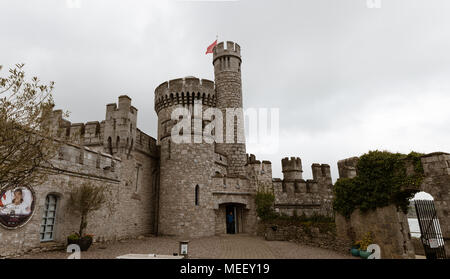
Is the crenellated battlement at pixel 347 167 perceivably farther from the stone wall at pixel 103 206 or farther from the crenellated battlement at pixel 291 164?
the stone wall at pixel 103 206

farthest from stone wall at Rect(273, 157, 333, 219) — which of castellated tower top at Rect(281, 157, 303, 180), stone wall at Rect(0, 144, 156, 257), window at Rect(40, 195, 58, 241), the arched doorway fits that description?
window at Rect(40, 195, 58, 241)

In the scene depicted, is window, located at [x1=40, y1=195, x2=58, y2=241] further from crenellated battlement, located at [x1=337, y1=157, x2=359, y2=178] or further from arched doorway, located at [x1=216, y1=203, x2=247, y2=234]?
crenellated battlement, located at [x1=337, y1=157, x2=359, y2=178]

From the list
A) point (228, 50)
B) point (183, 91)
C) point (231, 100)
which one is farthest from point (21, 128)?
point (228, 50)

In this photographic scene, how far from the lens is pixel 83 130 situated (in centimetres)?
1529

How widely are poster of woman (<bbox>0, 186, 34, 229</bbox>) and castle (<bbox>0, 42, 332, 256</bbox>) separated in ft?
0.85

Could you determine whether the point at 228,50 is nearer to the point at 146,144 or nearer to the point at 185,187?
the point at 146,144

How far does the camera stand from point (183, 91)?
62.5 ft

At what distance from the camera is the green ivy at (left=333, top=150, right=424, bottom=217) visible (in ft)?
28.0

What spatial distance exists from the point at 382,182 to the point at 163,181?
1265 centimetres

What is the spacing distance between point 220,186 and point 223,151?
15.0 ft

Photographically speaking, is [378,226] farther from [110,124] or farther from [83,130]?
[83,130]

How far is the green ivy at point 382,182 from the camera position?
8523 millimetres

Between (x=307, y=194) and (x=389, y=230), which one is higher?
(x=307, y=194)
